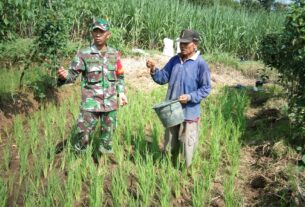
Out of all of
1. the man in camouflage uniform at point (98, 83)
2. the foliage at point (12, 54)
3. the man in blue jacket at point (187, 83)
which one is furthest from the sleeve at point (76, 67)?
the foliage at point (12, 54)

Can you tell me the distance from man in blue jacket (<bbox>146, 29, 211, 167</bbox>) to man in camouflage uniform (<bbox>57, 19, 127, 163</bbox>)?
36cm

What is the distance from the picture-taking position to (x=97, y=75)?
12.0 feet

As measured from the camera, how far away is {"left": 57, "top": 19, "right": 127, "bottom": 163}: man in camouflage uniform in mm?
3613

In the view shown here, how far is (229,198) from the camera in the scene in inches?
127

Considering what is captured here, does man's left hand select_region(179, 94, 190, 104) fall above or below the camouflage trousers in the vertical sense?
above

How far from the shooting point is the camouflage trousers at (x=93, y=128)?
12.2ft

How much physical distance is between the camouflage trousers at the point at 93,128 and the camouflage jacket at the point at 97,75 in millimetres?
85

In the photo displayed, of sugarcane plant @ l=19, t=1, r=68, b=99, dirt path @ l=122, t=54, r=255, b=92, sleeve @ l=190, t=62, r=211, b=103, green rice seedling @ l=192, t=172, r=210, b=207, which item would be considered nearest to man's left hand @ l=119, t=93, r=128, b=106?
sleeve @ l=190, t=62, r=211, b=103

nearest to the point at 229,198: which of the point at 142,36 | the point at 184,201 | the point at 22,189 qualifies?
the point at 184,201

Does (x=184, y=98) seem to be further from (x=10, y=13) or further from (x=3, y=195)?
(x=10, y=13)

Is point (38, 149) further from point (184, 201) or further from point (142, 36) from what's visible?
point (142, 36)

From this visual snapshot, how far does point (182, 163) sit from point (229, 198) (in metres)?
0.70

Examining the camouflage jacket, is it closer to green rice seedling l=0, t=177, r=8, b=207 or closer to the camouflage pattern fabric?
the camouflage pattern fabric

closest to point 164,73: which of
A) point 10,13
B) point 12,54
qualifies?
point 10,13
